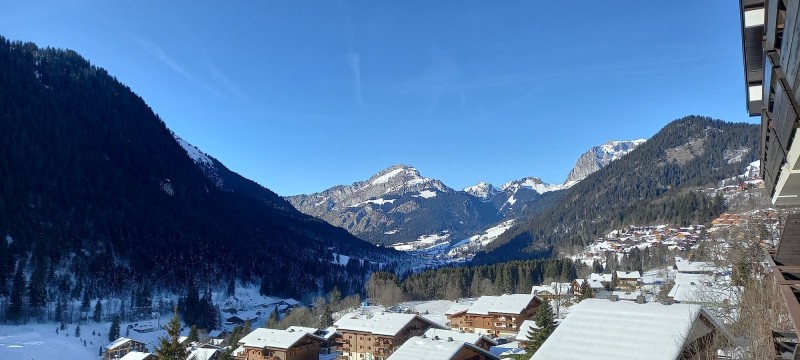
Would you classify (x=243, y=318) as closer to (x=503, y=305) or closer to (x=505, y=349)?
(x=503, y=305)

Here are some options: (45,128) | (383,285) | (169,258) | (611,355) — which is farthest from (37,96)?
(611,355)

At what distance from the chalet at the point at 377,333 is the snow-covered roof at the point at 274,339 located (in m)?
4.70

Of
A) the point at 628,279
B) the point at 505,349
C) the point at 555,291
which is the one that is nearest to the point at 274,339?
the point at 505,349

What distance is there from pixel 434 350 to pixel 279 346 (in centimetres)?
2712

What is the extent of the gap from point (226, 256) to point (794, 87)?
603ft

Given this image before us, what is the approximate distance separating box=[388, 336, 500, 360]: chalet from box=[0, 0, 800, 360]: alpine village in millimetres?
157

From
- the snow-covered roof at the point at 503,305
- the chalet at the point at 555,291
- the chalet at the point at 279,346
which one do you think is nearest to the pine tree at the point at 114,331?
the chalet at the point at 279,346

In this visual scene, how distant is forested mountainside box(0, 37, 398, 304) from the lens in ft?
401

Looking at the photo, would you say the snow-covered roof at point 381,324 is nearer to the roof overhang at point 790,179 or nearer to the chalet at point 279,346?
the chalet at point 279,346

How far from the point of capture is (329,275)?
7456 inches

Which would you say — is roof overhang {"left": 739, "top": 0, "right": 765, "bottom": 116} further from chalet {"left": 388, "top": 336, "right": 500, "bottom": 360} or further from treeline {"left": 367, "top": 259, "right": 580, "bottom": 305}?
treeline {"left": 367, "top": 259, "right": 580, "bottom": 305}

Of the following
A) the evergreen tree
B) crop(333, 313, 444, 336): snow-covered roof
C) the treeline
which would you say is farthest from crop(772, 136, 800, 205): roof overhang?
the evergreen tree

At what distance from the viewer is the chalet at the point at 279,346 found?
52406 millimetres

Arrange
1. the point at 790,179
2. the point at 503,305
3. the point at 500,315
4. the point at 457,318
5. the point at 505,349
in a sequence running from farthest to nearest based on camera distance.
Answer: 1. the point at 457,318
2. the point at 503,305
3. the point at 500,315
4. the point at 505,349
5. the point at 790,179
